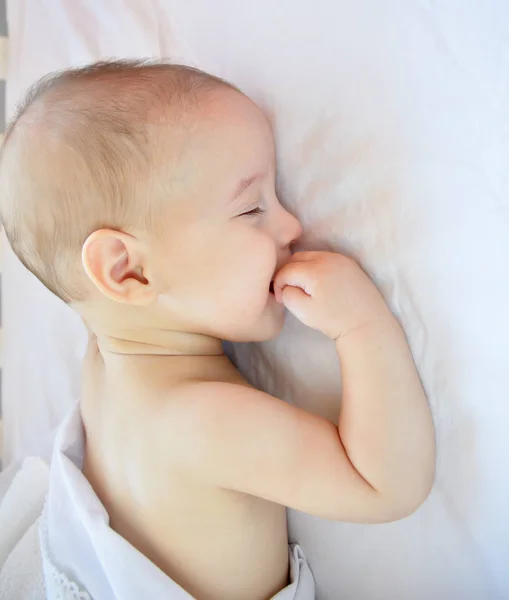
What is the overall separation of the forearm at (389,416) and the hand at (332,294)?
0.01 metres

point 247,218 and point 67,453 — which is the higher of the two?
point 247,218

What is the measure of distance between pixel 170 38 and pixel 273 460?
0.58 meters

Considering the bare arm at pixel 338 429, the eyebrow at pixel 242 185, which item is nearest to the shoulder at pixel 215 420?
the bare arm at pixel 338 429

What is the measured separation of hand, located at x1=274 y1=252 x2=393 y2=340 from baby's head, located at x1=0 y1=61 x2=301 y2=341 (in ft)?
0.12

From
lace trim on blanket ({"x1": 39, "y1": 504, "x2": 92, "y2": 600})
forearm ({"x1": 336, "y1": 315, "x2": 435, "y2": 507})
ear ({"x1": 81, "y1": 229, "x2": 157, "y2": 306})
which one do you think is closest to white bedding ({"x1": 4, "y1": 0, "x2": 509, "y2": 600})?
forearm ({"x1": 336, "y1": 315, "x2": 435, "y2": 507})

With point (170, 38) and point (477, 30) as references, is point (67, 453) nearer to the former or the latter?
point (170, 38)

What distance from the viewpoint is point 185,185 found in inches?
23.2

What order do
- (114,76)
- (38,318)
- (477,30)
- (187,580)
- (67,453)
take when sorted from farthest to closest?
1. (38,318)
2. (67,453)
3. (187,580)
4. (114,76)
5. (477,30)

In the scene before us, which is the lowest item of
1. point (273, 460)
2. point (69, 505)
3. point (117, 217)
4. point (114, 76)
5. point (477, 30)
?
point (69, 505)

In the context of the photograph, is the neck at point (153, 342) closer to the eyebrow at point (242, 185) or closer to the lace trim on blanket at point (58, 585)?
the eyebrow at point (242, 185)

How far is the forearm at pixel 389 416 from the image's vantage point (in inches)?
22.9

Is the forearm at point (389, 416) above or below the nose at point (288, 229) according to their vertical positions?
below

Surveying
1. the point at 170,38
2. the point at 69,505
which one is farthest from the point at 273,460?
the point at 170,38

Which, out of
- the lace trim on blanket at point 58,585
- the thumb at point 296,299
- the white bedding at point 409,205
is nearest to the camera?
the white bedding at point 409,205
